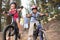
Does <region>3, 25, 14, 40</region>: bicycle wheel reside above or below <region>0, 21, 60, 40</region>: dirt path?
above

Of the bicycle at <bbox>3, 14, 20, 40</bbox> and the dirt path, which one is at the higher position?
the bicycle at <bbox>3, 14, 20, 40</bbox>

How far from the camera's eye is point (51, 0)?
1733cm

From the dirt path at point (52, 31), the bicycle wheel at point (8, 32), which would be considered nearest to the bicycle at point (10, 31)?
the bicycle wheel at point (8, 32)

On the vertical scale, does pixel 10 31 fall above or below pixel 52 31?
above

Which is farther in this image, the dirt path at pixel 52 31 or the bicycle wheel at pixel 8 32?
the dirt path at pixel 52 31

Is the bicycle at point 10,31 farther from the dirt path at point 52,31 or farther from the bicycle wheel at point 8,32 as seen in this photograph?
the dirt path at point 52,31

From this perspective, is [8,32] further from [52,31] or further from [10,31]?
[52,31]

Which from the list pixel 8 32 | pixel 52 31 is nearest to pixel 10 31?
pixel 8 32

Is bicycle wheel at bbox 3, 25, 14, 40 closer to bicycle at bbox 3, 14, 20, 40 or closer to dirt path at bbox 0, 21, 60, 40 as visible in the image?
bicycle at bbox 3, 14, 20, 40

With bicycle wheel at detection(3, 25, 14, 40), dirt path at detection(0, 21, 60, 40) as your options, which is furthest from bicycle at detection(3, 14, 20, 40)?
dirt path at detection(0, 21, 60, 40)

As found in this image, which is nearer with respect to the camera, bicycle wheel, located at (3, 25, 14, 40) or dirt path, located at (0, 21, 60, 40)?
bicycle wheel, located at (3, 25, 14, 40)

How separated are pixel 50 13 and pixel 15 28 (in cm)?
924

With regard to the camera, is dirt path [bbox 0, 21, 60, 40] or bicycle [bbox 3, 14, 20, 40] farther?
dirt path [bbox 0, 21, 60, 40]

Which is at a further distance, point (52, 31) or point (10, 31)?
point (52, 31)
